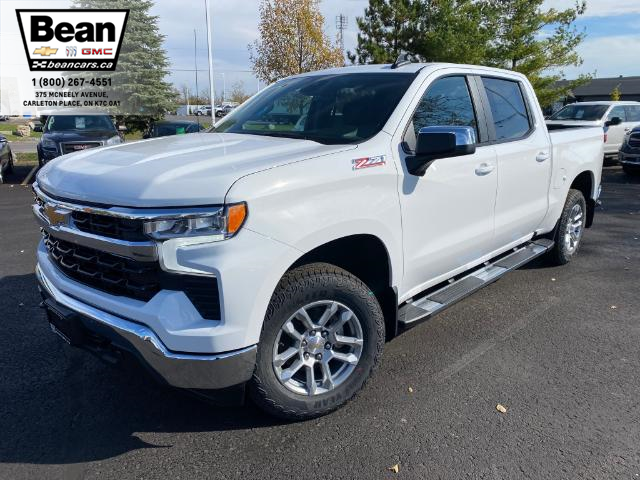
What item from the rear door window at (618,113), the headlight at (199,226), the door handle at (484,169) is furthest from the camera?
the rear door window at (618,113)

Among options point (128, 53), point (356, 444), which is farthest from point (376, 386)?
point (128, 53)

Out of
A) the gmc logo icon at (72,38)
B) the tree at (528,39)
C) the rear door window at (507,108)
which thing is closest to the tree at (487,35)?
the tree at (528,39)

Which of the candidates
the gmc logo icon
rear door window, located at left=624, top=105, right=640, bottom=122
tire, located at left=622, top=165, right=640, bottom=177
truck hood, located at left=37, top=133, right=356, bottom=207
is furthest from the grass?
rear door window, located at left=624, top=105, right=640, bottom=122

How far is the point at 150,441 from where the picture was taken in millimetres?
2836

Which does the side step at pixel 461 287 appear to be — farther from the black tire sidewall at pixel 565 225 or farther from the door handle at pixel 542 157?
the door handle at pixel 542 157

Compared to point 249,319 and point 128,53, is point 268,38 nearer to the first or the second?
point 128,53

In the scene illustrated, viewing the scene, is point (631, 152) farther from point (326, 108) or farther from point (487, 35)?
point (326, 108)

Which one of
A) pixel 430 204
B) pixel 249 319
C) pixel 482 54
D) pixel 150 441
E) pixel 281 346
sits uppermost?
pixel 482 54

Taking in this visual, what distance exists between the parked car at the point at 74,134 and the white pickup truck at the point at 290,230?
8.57 meters

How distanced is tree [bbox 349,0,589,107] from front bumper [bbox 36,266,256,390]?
1735 cm

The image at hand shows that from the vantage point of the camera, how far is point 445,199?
3459mm

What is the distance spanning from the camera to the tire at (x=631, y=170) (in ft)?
43.8

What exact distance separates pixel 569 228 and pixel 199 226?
4659 mm

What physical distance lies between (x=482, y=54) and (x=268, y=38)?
8680 mm
